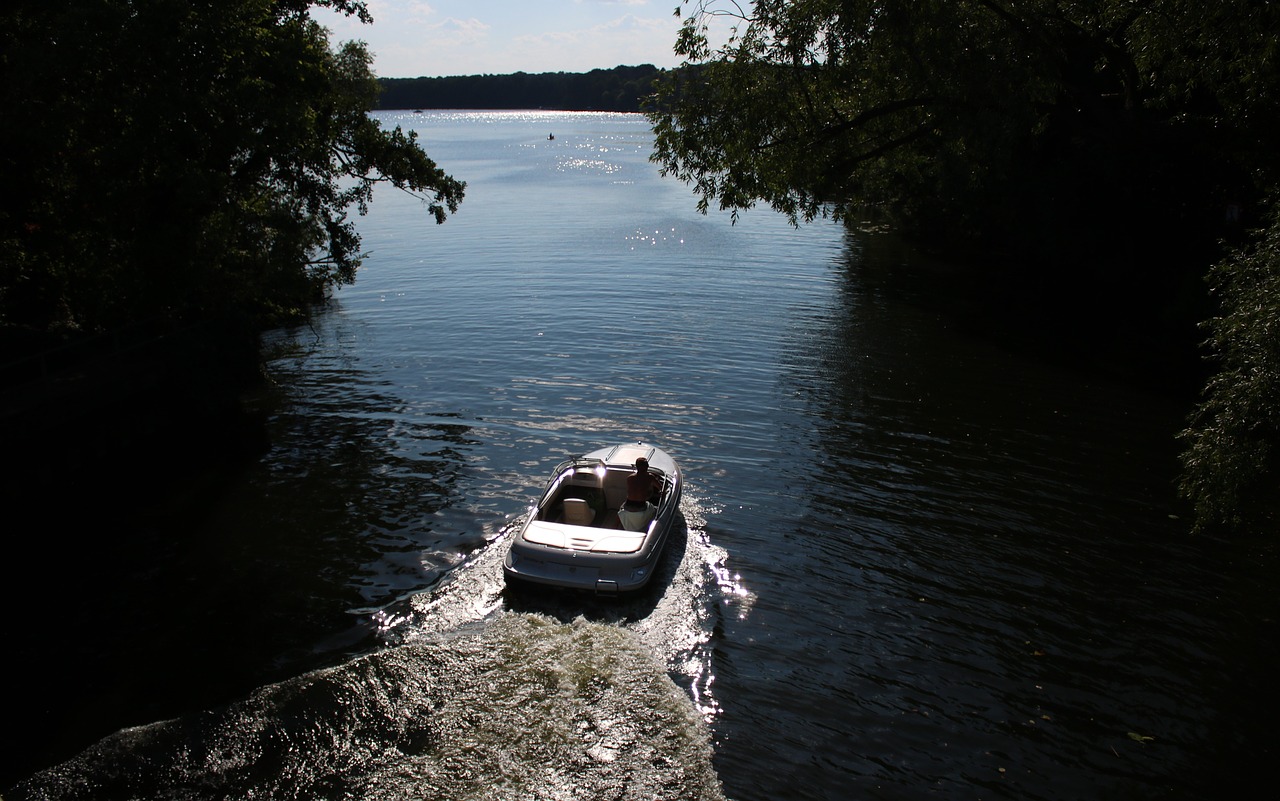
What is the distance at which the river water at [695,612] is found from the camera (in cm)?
977

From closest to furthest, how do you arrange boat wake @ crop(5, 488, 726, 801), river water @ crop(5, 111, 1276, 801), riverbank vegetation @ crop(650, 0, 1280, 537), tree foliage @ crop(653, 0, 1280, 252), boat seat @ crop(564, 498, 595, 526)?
boat wake @ crop(5, 488, 726, 801) → river water @ crop(5, 111, 1276, 801) → riverbank vegetation @ crop(650, 0, 1280, 537) → boat seat @ crop(564, 498, 595, 526) → tree foliage @ crop(653, 0, 1280, 252)

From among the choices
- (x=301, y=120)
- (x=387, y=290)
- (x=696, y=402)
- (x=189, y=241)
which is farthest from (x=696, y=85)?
(x=387, y=290)

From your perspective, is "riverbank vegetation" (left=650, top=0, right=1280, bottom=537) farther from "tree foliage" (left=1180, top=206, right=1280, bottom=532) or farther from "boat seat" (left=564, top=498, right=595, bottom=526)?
"boat seat" (left=564, top=498, right=595, bottom=526)

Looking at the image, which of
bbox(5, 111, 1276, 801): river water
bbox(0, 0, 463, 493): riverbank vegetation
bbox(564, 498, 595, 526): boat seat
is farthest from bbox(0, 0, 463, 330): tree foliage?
bbox(564, 498, 595, 526): boat seat

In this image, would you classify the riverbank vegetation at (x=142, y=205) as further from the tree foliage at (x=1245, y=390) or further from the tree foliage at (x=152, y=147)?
the tree foliage at (x=1245, y=390)

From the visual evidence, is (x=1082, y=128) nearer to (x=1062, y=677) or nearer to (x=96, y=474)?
(x=1062, y=677)

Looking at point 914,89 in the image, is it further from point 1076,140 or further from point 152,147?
point 152,147

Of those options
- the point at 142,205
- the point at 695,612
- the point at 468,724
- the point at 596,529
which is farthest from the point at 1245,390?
the point at 142,205

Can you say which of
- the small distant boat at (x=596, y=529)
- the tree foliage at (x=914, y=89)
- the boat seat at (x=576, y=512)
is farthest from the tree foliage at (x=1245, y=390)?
the boat seat at (x=576, y=512)

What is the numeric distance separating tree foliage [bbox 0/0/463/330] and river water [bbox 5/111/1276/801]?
15.8ft

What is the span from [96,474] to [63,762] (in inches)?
431

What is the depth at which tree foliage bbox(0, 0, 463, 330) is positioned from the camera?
17828 millimetres

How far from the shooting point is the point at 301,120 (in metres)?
19.8

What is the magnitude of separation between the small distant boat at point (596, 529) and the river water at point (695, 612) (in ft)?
1.80
